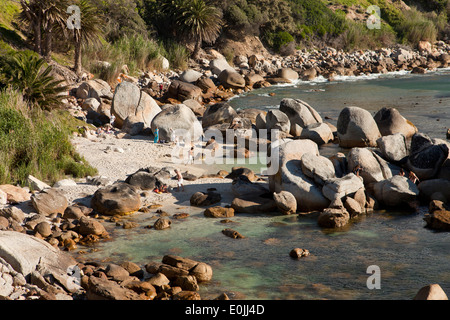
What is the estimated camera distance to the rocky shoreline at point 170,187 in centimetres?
979

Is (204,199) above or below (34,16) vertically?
below

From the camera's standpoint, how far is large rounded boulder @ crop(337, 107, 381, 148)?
2176 centimetres

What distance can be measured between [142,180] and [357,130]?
418 inches

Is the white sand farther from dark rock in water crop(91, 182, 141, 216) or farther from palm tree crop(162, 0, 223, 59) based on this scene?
palm tree crop(162, 0, 223, 59)

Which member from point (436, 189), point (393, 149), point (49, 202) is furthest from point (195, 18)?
point (49, 202)

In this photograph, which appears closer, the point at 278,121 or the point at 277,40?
the point at 278,121

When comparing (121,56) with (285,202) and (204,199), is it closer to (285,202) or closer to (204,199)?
(204,199)

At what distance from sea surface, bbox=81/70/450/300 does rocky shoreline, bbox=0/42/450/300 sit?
43 centimetres

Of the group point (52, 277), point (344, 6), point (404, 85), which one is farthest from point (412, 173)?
point (344, 6)

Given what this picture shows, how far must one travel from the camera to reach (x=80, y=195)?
1502cm

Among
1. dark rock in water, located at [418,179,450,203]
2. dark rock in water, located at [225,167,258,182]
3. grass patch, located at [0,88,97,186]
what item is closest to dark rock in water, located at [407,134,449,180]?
dark rock in water, located at [418,179,450,203]

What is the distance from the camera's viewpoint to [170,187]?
53.2ft

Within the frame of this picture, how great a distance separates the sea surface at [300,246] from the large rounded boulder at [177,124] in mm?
7285

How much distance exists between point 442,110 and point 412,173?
15.5m
